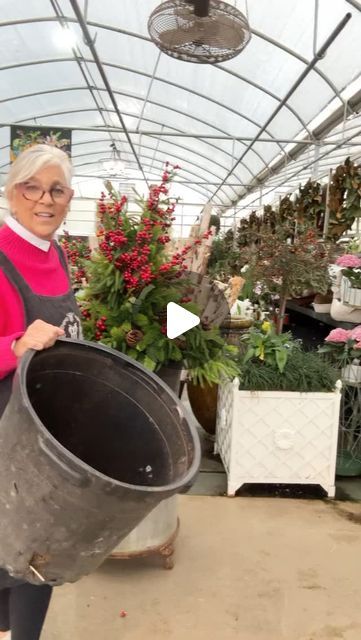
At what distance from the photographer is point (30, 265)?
3.84ft

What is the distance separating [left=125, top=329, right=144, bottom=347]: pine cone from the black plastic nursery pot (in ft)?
1.69

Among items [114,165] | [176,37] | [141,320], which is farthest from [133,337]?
[114,165]

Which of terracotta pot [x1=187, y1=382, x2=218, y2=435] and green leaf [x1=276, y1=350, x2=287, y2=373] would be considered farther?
terracotta pot [x1=187, y1=382, x2=218, y2=435]

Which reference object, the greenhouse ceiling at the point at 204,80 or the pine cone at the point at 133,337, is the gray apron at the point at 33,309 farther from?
the greenhouse ceiling at the point at 204,80

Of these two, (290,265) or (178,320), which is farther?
(290,265)

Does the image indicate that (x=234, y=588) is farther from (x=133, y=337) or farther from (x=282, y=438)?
(x=133, y=337)

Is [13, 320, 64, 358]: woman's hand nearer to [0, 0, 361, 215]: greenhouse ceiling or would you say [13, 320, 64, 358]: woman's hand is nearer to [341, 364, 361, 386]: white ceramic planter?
[341, 364, 361, 386]: white ceramic planter

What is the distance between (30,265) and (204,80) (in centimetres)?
762

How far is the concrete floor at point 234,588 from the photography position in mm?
1645

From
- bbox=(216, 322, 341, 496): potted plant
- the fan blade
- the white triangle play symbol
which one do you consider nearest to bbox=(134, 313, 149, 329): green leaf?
the white triangle play symbol

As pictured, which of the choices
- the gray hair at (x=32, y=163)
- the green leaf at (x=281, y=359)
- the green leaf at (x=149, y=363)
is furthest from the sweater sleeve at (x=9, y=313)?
the green leaf at (x=281, y=359)

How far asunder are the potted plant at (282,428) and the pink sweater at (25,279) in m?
1.44

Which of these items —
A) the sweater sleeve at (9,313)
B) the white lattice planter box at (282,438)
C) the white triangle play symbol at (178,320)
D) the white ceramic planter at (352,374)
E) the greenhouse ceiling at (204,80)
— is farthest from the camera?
the greenhouse ceiling at (204,80)

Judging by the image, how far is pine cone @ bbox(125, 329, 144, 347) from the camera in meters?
1.70
